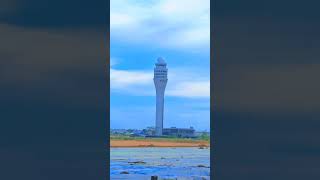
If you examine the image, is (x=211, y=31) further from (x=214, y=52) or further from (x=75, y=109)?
(x=75, y=109)

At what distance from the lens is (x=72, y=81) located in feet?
12.6

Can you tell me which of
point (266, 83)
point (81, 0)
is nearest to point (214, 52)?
point (266, 83)

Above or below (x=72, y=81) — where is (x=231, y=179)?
below

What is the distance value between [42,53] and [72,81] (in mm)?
279

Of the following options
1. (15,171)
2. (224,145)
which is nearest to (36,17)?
(15,171)

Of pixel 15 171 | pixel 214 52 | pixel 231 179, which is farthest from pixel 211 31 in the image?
pixel 15 171

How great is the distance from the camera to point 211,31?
3734 mm

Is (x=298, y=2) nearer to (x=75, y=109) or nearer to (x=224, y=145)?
(x=224, y=145)

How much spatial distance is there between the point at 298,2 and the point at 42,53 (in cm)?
169

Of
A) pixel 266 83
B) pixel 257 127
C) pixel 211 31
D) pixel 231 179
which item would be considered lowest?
pixel 231 179

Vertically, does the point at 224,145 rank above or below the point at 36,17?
below

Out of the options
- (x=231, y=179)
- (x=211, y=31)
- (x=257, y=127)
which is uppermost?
(x=211, y=31)

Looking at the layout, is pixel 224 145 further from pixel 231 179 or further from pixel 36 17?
pixel 36 17

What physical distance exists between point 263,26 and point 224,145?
0.80 meters
